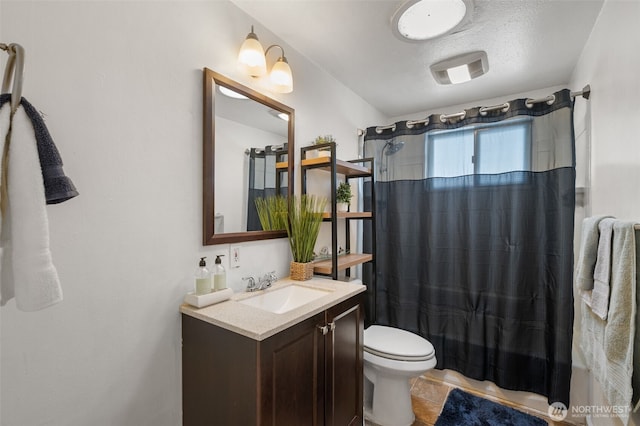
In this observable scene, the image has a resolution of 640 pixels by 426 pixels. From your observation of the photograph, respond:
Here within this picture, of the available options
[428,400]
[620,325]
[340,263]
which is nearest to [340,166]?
[340,263]

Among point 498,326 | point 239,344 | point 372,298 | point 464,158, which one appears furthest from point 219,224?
point 498,326

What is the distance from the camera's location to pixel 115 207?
103 cm

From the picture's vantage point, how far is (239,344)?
1.00m

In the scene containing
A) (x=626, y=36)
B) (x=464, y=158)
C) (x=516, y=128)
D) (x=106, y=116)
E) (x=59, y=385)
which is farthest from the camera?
(x=464, y=158)

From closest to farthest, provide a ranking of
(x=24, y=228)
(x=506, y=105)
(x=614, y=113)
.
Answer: (x=24, y=228) < (x=614, y=113) < (x=506, y=105)

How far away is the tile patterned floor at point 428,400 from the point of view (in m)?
1.89

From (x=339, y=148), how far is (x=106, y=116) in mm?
1602

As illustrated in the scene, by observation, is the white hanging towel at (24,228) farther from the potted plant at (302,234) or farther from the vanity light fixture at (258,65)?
the potted plant at (302,234)

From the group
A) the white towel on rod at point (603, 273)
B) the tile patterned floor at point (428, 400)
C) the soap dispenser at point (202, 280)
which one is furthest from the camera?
the tile patterned floor at point (428, 400)

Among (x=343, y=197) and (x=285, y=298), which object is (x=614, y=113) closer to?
(x=343, y=197)

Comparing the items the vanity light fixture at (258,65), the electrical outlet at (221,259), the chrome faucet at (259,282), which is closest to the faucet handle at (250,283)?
the chrome faucet at (259,282)

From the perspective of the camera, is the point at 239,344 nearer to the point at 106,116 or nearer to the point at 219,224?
the point at 219,224

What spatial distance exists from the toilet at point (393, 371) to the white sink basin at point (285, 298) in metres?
0.64

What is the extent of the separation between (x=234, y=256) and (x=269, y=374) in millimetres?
631
